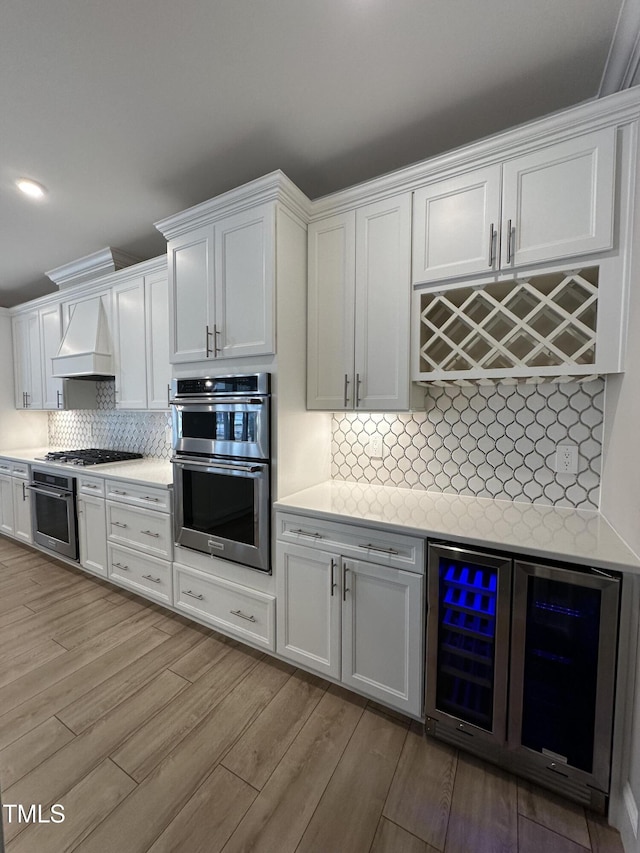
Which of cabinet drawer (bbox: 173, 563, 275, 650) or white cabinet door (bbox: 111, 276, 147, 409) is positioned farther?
white cabinet door (bbox: 111, 276, 147, 409)

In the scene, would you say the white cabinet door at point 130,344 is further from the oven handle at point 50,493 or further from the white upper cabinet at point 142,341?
the oven handle at point 50,493

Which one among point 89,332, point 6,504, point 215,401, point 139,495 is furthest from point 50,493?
point 215,401

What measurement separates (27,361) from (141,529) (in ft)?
9.53

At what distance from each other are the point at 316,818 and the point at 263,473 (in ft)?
4.50

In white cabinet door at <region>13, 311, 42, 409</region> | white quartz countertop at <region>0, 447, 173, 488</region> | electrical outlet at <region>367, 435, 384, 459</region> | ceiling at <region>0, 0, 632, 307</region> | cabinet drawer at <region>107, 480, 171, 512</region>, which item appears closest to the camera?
ceiling at <region>0, 0, 632, 307</region>

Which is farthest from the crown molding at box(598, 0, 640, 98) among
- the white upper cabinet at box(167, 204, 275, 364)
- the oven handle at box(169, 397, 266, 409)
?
the oven handle at box(169, 397, 266, 409)

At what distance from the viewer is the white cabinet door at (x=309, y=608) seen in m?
1.86

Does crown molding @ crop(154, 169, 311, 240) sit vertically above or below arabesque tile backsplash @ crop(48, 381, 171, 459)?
above

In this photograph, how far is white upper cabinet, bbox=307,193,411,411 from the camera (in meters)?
1.93

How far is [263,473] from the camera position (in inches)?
79.8

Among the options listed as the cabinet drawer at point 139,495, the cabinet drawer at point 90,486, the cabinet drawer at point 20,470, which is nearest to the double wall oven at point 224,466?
the cabinet drawer at point 139,495

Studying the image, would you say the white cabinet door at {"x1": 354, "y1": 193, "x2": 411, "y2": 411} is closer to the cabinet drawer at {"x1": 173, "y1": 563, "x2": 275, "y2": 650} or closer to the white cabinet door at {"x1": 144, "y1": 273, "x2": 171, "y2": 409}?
the cabinet drawer at {"x1": 173, "y1": 563, "x2": 275, "y2": 650}

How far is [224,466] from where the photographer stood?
7.13 feet

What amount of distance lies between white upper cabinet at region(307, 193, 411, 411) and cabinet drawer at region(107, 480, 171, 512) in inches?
47.1
